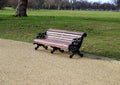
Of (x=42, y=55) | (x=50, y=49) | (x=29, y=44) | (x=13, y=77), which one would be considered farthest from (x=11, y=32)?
(x=13, y=77)

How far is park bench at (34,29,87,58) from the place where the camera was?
12.6m

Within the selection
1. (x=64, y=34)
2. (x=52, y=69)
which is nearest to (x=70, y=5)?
(x=64, y=34)

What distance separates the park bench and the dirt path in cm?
30

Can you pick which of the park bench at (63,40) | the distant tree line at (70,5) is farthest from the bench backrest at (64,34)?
the distant tree line at (70,5)

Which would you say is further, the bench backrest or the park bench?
the bench backrest

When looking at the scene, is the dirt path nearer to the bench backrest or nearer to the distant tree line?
the bench backrest

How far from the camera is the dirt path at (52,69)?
919 cm

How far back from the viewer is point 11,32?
69.1 feet

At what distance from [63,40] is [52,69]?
3.10m

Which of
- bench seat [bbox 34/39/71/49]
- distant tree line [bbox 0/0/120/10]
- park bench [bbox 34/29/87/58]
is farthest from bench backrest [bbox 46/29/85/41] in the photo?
distant tree line [bbox 0/0/120/10]

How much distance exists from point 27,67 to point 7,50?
12.6 ft

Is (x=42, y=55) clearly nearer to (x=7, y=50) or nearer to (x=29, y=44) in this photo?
(x=7, y=50)

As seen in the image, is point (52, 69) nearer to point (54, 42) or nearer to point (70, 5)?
point (54, 42)

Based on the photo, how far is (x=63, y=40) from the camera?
44.7 feet
